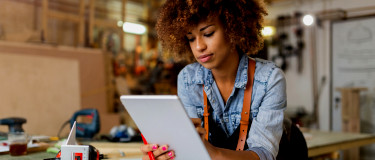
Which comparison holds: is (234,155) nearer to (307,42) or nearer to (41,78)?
(41,78)

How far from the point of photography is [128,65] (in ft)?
23.1

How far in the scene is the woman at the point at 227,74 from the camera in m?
1.42

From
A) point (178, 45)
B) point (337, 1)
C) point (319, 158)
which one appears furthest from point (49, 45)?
point (337, 1)

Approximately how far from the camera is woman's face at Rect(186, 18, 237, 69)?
4.80 ft

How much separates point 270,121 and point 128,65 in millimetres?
5847

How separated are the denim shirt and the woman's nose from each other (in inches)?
9.8

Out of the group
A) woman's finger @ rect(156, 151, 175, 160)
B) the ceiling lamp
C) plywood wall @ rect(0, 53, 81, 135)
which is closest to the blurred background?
plywood wall @ rect(0, 53, 81, 135)

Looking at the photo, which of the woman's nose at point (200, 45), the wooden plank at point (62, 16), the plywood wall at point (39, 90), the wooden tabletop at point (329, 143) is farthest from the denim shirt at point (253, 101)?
the wooden plank at point (62, 16)

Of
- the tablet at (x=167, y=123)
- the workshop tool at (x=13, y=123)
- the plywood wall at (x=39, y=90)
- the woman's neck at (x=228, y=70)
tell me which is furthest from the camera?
the plywood wall at (x=39, y=90)

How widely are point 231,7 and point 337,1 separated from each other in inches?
181

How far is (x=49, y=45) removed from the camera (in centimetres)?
443

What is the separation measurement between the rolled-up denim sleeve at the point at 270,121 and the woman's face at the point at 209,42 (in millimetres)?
246

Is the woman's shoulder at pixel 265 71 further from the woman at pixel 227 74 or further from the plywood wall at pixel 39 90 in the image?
the plywood wall at pixel 39 90

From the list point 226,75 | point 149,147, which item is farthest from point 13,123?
point 226,75
